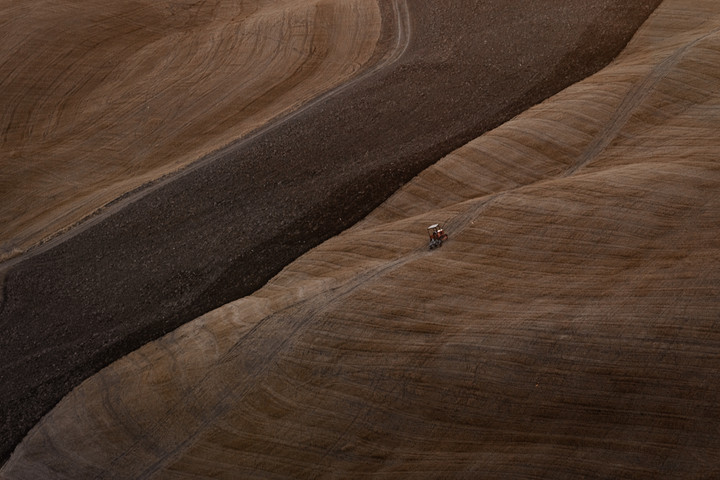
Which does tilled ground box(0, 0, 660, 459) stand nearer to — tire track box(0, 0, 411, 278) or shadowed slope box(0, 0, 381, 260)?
tire track box(0, 0, 411, 278)

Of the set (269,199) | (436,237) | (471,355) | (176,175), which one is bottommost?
(471,355)

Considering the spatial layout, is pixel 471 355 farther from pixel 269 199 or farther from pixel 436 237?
pixel 269 199

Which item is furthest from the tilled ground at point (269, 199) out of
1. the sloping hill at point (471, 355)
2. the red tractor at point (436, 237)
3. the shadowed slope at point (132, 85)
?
the shadowed slope at point (132, 85)

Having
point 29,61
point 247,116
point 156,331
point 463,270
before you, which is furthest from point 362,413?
point 29,61

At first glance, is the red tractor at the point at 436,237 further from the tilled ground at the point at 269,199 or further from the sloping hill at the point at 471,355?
the tilled ground at the point at 269,199

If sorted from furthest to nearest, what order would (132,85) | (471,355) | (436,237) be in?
(132,85), (436,237), (471,355)

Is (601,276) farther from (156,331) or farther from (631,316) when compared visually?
(156,331)

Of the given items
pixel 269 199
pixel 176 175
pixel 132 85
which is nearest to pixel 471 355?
pixel 269 199
